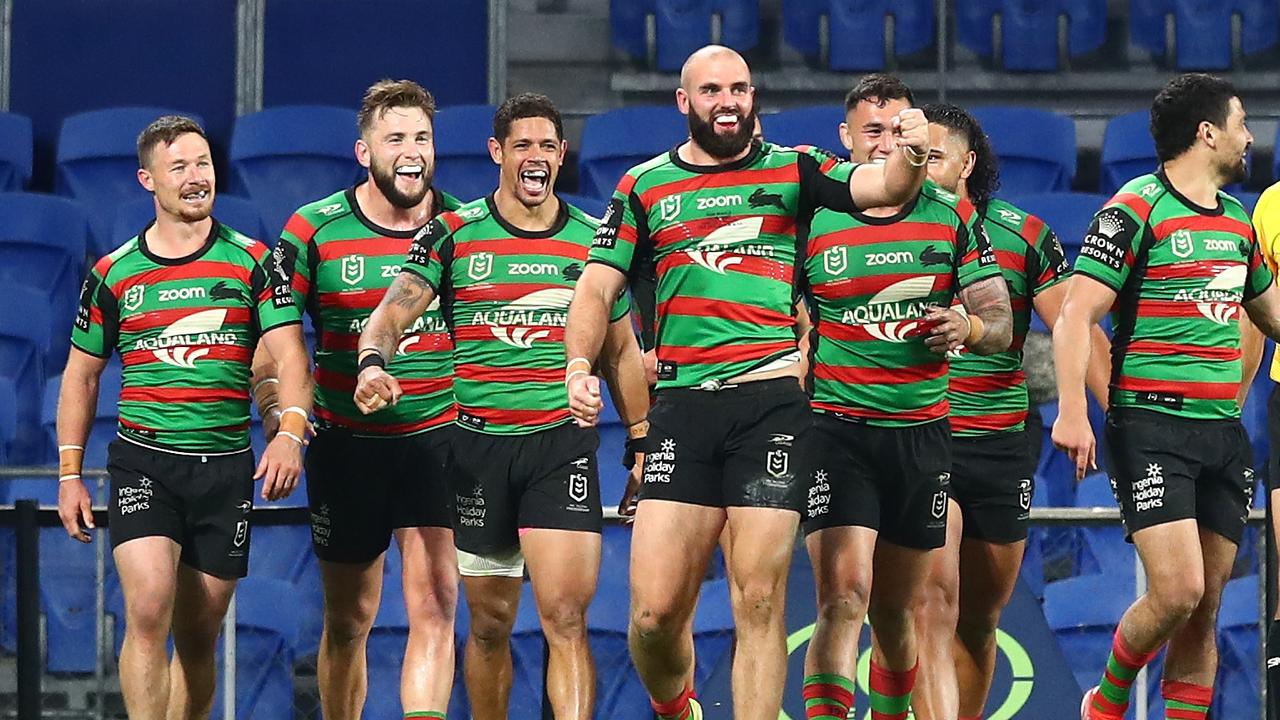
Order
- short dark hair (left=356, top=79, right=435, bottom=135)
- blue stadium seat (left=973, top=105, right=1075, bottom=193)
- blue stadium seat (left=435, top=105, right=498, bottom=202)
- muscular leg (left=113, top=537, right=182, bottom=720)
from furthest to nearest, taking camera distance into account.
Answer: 1. blue stadium seat (left=435, top=105, right=498, bottom=202)
2. blue stadium seat (left=973, top=105, right=1075, bottom=193)
3. short dark hair (left=356, top=79, right=435, bottom=135)
4. muscular leg (left=113, top=537, right=182, bottom=720)

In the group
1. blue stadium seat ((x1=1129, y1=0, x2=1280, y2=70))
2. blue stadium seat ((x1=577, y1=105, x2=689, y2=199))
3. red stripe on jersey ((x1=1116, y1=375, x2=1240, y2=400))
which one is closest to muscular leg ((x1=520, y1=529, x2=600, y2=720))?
red stripe on jersey ((x1=1116, y1=375, x2=1240, y2=400))

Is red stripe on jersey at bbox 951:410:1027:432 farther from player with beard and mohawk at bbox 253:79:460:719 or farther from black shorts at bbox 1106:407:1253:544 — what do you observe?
player with beard and mohawk at bbox 253:79:460:719

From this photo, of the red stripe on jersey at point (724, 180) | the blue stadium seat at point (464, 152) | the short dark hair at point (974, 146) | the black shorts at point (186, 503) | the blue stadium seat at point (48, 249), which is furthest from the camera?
the blue stadium seat at point (464, 152)

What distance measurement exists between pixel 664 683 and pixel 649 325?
60.8 inches

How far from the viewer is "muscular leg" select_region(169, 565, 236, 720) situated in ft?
24.2

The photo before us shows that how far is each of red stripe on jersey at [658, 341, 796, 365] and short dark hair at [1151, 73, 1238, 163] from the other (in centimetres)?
176

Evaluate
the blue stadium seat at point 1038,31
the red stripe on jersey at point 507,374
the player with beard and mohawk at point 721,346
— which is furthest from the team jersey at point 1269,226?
the blue stadium seat at point 1038,31

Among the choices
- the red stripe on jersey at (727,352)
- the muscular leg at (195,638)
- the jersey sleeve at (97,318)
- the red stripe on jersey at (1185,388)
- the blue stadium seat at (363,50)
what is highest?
the blue stadium seat at (363,50)

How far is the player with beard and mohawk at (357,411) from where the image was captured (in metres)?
7.36

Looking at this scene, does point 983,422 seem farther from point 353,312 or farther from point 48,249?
point 48,249

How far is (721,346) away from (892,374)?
0.81m

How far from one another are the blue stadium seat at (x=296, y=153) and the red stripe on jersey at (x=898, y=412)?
19.5 feet

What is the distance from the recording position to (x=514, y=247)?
23.4 ft

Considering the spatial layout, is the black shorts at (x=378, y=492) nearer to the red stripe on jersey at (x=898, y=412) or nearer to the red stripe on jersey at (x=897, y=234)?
→ the red stripe on jersey at (x=898, y=412)
